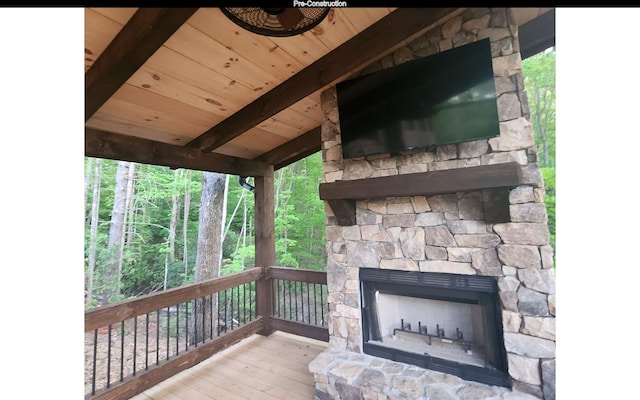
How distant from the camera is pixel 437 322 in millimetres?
2449

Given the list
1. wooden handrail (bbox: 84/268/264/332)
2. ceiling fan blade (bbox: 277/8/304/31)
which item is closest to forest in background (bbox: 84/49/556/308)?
wooden handrail (bbox: 84/268/264/332)

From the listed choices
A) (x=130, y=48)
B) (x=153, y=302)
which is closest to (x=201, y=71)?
(x=130, y=48)

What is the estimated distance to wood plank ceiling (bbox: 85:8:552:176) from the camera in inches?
60.3

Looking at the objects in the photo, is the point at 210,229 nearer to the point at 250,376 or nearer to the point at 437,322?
the point at 250,376

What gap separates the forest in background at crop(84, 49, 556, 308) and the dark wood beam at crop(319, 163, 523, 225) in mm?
4263

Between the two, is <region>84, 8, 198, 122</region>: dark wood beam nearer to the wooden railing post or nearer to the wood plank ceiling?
the wood plank ceiling

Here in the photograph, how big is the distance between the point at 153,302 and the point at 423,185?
258cm

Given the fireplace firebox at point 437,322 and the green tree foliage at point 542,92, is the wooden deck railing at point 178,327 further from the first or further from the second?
the green tree foliage at point 542,92

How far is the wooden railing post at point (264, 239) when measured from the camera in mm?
3748

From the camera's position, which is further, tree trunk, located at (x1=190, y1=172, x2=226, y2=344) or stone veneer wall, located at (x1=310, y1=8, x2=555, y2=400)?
tree trunk, located at (x1=190, y1=172, x2=226, y2=344)

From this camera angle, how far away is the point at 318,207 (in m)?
6.81

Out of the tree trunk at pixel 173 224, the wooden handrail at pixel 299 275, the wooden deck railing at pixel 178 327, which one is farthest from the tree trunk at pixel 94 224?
the wooden handrail at pixel 299 275
